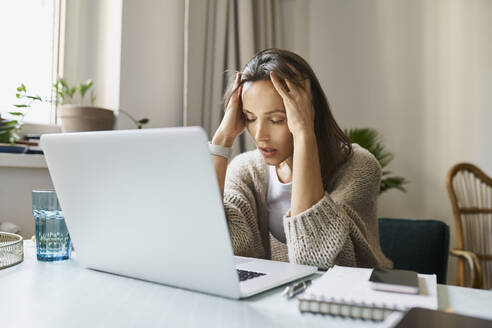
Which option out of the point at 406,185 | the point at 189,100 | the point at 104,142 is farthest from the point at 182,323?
the point at 406,185

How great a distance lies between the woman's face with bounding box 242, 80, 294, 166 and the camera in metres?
1.10

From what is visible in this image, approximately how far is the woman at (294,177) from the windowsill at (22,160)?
0.69 meters

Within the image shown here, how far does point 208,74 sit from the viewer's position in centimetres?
212

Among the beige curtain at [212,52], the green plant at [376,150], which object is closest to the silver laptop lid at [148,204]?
the beige curtain at [212,52]

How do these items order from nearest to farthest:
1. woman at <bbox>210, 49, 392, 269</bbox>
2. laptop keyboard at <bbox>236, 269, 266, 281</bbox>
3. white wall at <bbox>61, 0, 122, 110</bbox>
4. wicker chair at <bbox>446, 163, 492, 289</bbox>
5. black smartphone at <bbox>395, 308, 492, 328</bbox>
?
1. black smartphone at <bbox>395, 308, 492, 328</bbox>
2. laptop keyboard at <bbox>236, 269, 266, 281</bbox>
3. woman at <bbox>210, 49, 392, 269</bbox>
4. white wall at <bbox>61, 0, 122, 110</bbox>
5. wicker chair at <bbox>446, 163, 492, 289</bbox>

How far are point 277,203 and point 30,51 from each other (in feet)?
4.17

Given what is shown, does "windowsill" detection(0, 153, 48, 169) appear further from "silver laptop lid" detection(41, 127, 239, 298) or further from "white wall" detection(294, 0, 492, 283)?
"white wall" detection(294, 0, 492, 283)

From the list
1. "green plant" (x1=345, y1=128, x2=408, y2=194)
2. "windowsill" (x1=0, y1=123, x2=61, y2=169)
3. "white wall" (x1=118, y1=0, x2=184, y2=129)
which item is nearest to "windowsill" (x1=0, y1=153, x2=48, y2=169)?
"windowsill" (x1=0, y1=123, x2=61, y2=169)

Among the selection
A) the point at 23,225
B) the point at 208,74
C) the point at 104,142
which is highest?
the point at 208,74

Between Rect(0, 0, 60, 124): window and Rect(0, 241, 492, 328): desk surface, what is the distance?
1.24 meters

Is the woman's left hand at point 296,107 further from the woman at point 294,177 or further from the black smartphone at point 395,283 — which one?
the black smartphone at point 395,283

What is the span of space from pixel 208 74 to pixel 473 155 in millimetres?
1478

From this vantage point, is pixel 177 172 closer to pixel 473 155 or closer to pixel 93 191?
pixel 93 191

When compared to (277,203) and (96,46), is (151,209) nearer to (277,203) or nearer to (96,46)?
(277,203)
